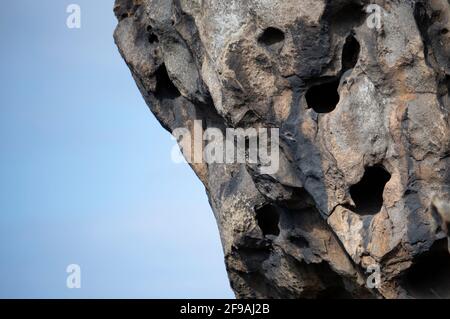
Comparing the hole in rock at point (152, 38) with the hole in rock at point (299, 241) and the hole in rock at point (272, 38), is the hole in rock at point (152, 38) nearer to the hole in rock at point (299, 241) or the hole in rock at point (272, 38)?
the hole in rock at point (272, 38)

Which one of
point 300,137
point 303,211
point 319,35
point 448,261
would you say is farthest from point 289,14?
point 448,261

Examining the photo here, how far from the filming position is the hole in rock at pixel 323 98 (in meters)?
14.1

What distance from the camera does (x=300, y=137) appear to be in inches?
542

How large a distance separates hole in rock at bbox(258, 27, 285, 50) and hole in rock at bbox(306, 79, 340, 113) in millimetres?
714

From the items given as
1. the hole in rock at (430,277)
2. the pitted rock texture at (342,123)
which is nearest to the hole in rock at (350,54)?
the pitted rock texture at (342,123)

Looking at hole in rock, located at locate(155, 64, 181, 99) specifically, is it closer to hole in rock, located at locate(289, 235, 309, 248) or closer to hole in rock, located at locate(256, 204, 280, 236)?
hole in rock, located at locate(256, 204, 280, 236)

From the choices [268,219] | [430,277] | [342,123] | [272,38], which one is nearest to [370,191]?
[342,123]

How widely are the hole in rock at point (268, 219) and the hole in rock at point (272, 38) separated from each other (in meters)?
2.45

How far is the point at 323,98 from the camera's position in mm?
14227

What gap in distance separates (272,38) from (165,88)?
3588mm

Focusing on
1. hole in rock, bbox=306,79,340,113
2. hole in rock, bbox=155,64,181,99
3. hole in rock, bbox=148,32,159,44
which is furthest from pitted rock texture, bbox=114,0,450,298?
hole in rock, bbox=155,64,181,99

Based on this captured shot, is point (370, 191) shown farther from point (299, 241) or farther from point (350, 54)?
point (350, 54)

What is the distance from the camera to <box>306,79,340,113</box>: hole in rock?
14.1 metres
